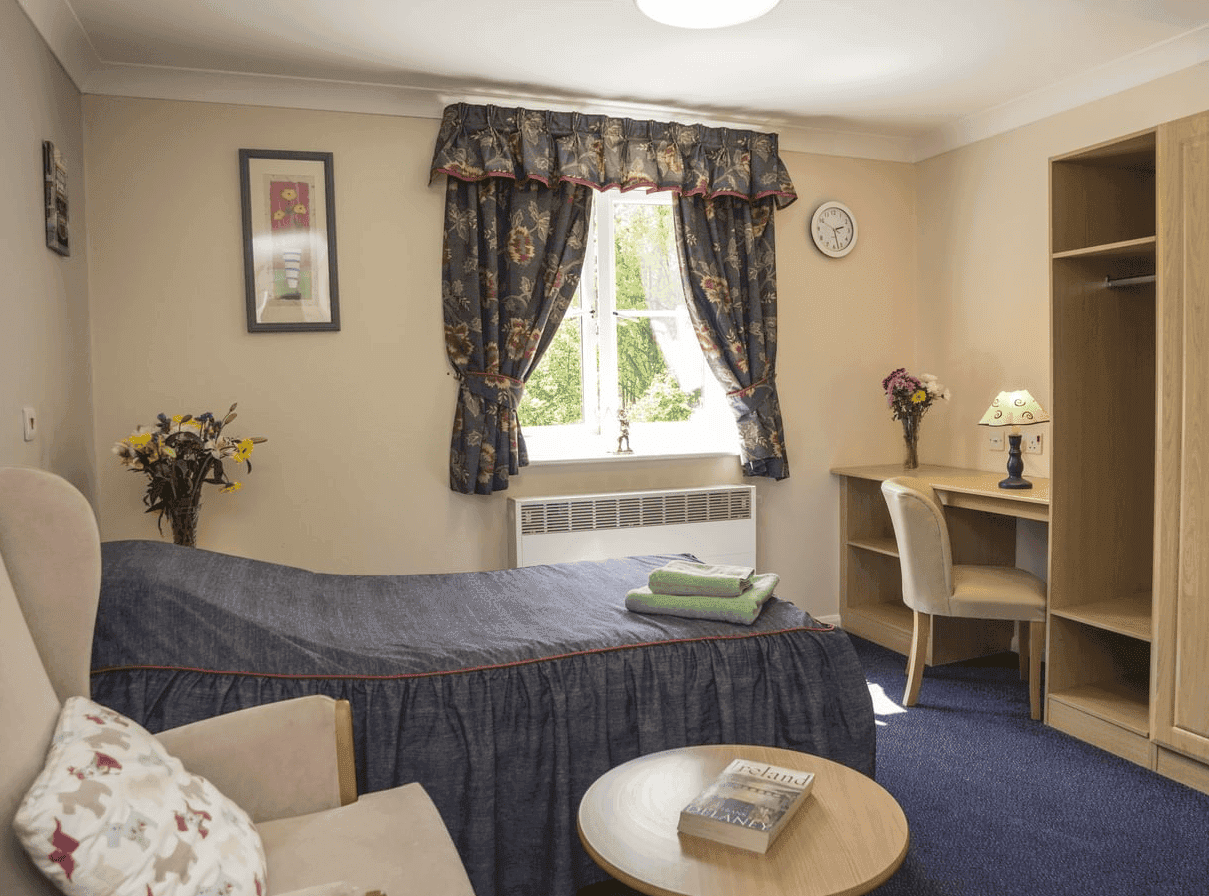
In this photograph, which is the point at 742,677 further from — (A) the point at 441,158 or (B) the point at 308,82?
(B) the point at 308,82

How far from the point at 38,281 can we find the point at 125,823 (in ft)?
6.67

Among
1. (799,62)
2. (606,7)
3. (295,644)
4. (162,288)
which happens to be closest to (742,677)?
(295,644)

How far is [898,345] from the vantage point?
4789 mm

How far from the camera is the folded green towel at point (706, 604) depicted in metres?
2.50

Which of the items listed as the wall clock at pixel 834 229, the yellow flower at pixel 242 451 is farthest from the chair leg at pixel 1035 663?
the yellow flower at pixel 242 451

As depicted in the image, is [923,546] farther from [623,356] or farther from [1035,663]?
[623,356]

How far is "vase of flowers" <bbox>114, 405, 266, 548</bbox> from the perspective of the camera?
10.5ft

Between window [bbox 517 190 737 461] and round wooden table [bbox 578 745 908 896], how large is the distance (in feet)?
8.01

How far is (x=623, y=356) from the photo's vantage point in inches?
172

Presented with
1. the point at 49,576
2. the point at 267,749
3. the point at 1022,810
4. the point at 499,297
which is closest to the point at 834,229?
the point at 499,297

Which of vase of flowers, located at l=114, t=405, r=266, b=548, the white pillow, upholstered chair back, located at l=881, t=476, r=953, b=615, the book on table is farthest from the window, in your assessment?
the white pillow

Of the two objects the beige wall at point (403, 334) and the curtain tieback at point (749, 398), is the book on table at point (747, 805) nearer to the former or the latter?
the beige wall at point (403, 334)

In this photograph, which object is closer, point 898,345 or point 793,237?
point 793,237

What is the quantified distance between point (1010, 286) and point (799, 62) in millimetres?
1502
